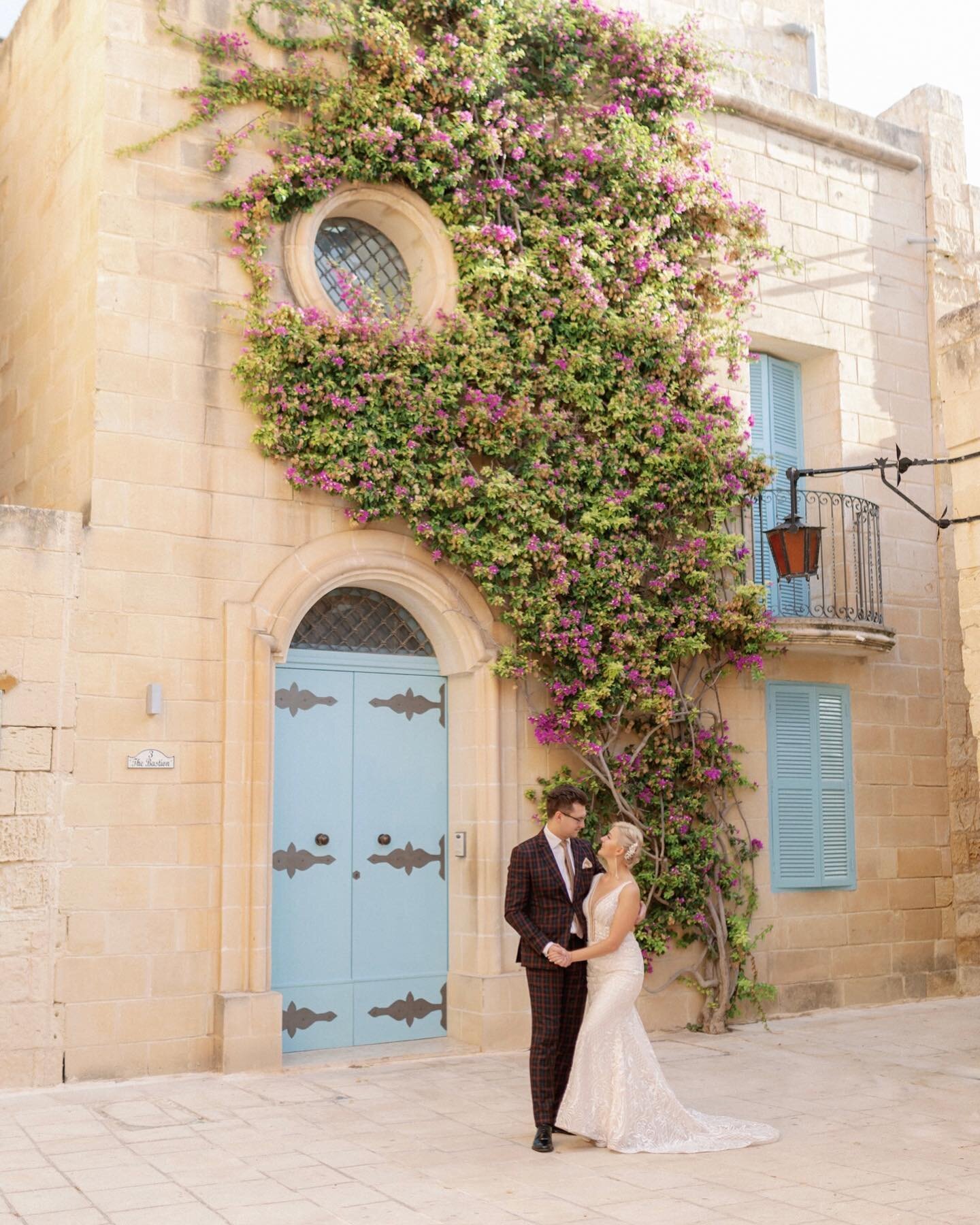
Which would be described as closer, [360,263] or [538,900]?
[538,900]

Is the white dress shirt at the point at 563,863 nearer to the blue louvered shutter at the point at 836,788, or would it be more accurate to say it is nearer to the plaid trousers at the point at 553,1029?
the plaid trousers at the point at 553,1029

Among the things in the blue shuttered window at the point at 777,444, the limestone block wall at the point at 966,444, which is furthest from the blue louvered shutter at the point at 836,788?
the limestone block wall at the point at 966,444

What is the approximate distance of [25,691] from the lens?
745 cm

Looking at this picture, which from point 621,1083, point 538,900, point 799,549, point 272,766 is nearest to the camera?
point 621,1083

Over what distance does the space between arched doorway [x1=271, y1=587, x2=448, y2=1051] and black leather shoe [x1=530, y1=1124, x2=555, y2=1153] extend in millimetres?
2761

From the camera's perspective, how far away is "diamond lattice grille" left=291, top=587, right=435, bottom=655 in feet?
28.7

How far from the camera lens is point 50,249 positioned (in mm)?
8953

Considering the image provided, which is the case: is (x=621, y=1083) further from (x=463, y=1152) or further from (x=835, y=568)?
(x=835, y=568)

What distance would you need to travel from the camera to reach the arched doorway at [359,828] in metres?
8.38

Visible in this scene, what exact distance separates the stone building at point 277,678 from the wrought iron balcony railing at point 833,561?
0.04m

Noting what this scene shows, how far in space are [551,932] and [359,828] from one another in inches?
112

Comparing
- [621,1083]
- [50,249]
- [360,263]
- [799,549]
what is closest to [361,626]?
[360,263]

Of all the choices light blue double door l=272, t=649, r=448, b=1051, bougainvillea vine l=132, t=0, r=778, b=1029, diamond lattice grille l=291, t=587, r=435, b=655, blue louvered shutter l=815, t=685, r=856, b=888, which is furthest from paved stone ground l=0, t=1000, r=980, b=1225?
diamond lattice grille l=291, t=587, r=435, b=655

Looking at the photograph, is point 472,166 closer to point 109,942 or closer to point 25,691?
point 25,691
